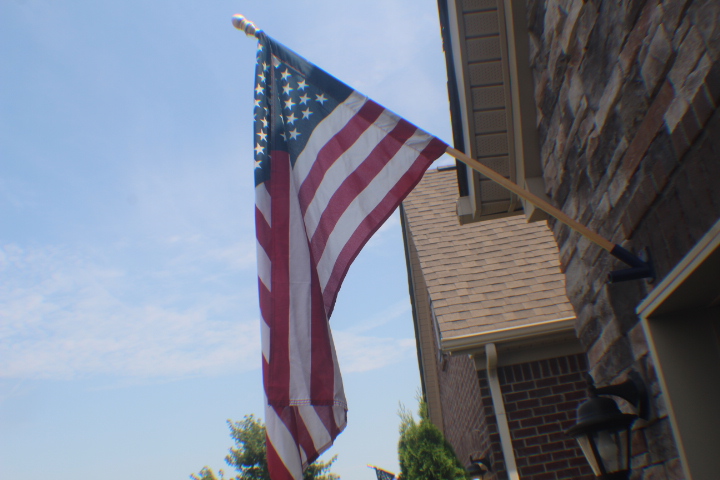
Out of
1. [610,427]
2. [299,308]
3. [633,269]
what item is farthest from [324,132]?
[610,427]

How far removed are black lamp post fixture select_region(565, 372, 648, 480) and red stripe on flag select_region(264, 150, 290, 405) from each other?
157 cm

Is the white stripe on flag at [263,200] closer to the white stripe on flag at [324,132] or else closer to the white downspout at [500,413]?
the white stripe on flag at [324,132]

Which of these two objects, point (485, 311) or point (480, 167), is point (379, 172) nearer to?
point (480, 167)

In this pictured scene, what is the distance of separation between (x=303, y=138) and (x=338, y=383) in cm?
155

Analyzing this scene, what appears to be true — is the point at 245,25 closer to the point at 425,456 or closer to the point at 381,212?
the point at 381,212

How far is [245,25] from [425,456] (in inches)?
235

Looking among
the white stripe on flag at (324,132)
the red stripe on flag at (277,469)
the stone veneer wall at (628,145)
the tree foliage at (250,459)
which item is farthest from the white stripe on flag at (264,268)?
the tree foliage at (250,459)

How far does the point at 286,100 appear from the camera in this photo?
398 cm

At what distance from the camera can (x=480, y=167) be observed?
318 cm

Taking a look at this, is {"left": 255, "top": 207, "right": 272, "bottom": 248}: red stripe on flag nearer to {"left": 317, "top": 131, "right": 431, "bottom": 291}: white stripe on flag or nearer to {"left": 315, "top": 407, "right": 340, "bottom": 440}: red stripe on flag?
{"left": 317, "top": 131, "right": 431, "bottom": 291}: white stripe on flag

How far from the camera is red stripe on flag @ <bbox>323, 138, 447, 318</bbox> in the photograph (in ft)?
11.4

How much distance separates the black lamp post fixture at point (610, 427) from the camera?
284 cm

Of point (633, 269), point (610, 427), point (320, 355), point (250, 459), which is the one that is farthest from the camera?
point (250, 459)

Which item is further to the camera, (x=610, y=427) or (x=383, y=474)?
(x=383, y=474)
